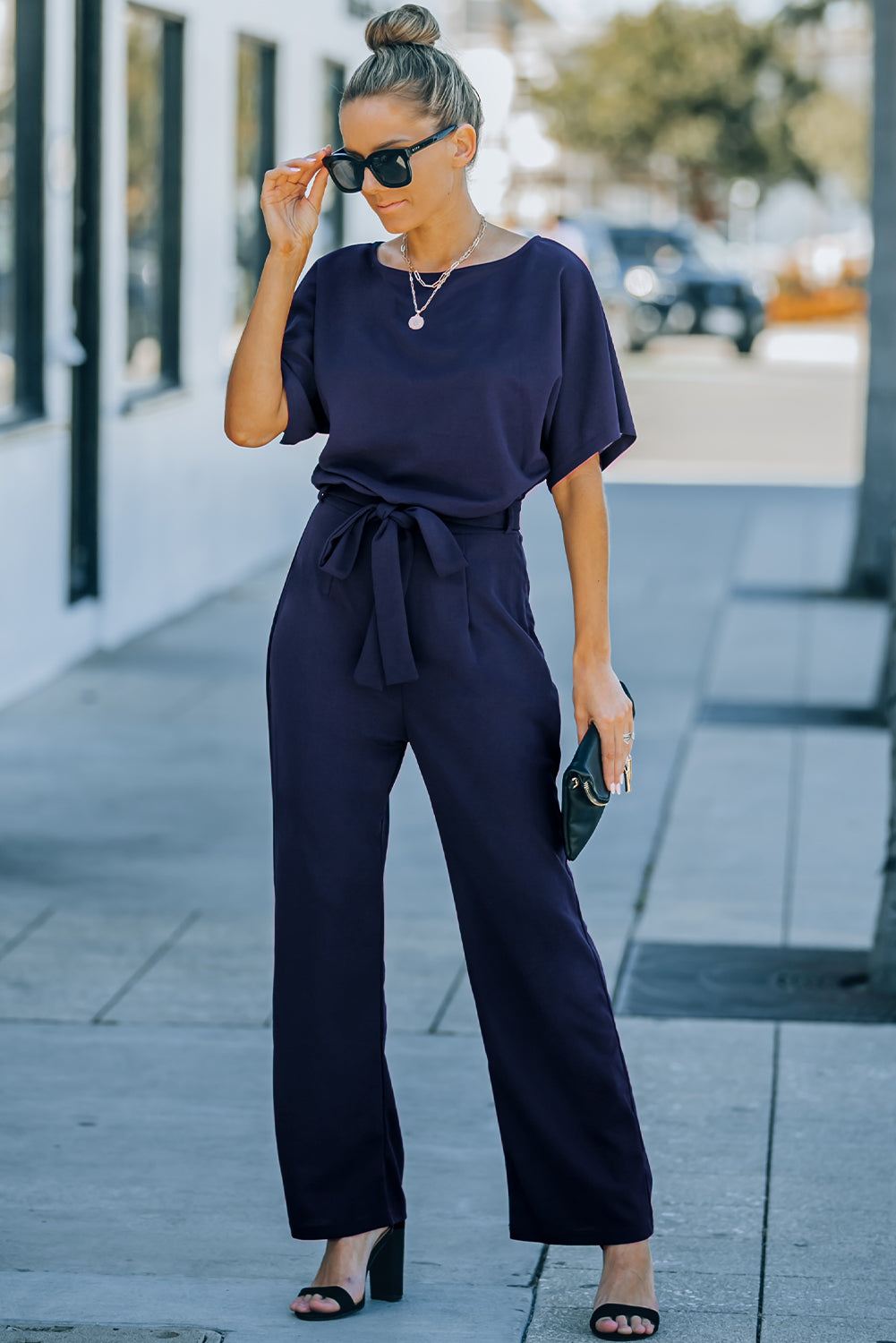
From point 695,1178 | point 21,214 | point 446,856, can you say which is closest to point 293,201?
point 446,856

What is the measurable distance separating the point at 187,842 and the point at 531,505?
9584 mm

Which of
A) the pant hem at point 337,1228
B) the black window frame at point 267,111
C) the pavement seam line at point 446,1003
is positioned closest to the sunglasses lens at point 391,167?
the pant hem at point 337,1228

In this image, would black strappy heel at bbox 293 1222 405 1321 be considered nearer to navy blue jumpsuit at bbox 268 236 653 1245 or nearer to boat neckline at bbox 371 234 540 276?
navy blue jumpsuit at bbox 268 236 653 1245

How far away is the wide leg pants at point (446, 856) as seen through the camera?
3.29m

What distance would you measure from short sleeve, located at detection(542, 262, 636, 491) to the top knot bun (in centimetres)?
38

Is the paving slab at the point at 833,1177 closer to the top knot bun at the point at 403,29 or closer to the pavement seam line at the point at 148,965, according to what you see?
the pavement seam line at the point at 148,965

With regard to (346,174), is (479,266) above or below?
below

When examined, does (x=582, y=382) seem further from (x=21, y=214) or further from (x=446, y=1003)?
(x=21, y=214)

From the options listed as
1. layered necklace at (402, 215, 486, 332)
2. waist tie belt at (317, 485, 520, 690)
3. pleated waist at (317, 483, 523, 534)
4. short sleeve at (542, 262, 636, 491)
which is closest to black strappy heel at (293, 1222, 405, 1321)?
waist tie belt at (317, 485, 520, 690)

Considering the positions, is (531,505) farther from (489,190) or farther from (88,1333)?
(88,1333)

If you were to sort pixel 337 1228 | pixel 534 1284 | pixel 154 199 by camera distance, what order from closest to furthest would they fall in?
pixel 337 1228
pixel 534 1284
pixel 154 199

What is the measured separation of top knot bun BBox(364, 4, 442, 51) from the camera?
3.20 metres

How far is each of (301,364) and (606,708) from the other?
67 cm

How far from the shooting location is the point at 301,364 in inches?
130
